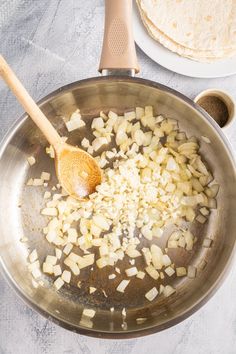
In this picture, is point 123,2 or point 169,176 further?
point 169,176

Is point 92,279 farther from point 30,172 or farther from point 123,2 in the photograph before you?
point 123,2

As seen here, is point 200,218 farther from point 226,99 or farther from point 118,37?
point 118,37

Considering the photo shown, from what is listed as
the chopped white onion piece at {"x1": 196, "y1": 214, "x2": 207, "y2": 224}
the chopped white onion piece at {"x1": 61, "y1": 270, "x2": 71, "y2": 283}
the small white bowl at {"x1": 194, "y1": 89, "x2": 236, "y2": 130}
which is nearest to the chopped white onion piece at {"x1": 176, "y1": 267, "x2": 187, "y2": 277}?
the chopped white onion piece at {"x1": 196, "y1": 214, "x2": 207, "y2": 224}

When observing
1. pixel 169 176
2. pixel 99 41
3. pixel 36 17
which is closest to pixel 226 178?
pixel 169 176

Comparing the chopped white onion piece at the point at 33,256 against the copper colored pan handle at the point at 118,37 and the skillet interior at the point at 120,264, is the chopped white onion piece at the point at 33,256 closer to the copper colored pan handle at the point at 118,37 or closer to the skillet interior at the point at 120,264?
the skillet interior at the point at 120,264

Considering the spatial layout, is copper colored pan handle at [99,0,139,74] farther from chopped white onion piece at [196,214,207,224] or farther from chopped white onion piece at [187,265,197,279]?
chopped white onion piece at [187,265,197,279]
